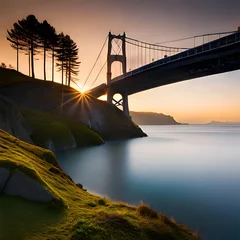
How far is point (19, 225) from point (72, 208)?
71.9 inches

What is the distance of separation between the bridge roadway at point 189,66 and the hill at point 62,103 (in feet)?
36.4

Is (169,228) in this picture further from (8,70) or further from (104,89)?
(104,89)

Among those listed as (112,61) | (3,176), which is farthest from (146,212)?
(112,61)

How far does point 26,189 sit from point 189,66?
143 feet

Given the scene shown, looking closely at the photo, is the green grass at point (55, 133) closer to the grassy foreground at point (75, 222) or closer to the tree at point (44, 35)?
the tree at point (44, 35)

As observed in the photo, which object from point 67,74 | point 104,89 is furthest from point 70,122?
point 104,89

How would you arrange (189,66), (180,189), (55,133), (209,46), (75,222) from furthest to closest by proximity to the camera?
(189,66)
(209,46)
(55,133)
(180,189)
(75,222)

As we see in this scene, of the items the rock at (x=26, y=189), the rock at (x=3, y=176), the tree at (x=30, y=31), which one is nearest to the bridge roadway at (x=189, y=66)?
the tree at (x=30, y=31)

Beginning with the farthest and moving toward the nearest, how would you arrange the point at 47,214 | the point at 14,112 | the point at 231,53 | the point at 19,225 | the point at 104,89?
the point at 104,89
the point at 231,53
the point at 14,112
the point at 47,214
the point at 19,225

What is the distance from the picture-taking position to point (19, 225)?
5762 millimetres

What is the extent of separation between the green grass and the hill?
8.86 meters

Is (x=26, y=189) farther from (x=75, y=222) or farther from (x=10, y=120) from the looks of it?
(x=10, y=120)

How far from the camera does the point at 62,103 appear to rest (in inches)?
2135

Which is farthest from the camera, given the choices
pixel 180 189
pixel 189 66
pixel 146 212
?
pixel 189 66
